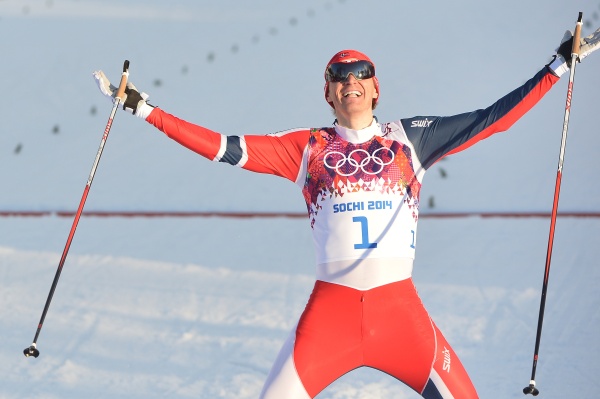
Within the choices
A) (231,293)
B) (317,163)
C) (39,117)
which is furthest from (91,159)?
(317,163)

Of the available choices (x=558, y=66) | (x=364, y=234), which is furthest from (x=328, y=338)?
(x=558, y=66)

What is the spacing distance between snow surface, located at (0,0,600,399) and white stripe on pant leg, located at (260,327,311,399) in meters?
1.90

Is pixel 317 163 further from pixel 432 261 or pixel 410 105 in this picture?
pixel 410 105

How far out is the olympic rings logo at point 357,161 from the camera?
382cm

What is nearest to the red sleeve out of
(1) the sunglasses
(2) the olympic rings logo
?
(2) the olympic rings logo

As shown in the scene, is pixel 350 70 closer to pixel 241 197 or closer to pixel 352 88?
pixel 352 88

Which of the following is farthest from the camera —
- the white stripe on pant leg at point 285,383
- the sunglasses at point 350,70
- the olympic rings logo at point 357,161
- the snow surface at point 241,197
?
the snow surface at point 241,197

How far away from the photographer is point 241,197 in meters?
9.41

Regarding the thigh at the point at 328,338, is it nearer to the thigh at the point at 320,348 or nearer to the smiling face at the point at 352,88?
the thigh at the point at 320,348

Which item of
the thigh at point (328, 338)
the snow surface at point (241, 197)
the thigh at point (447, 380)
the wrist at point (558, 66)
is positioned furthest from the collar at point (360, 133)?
the snow surface at point (241, 197)

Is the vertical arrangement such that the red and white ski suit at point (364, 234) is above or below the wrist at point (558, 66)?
below

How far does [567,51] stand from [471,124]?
1.69 feet

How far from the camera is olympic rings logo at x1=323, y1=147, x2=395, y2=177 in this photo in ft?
12.5

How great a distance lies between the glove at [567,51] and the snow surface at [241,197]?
2.26m
